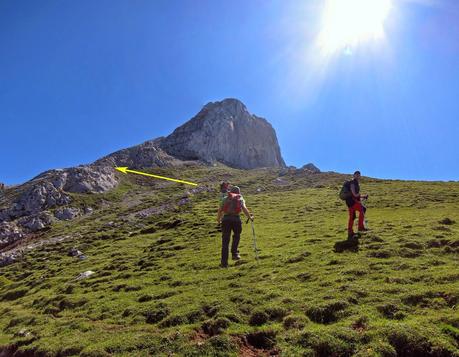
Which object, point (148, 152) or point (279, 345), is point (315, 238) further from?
point (148, 152)

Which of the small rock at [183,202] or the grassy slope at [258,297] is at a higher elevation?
the small rock at [183,202]

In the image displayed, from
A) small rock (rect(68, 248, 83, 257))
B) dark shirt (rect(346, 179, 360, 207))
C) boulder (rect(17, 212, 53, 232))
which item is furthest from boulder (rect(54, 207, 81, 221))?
dark shirt (rect(346, 179, 360, 207))

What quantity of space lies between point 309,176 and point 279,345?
259 feet

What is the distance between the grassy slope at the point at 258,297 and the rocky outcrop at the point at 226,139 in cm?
12460

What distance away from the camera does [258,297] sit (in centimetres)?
1459

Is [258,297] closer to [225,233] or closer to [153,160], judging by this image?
[225,233]

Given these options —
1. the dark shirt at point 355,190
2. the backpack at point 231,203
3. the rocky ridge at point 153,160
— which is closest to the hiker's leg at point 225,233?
the backpack at point 231,203

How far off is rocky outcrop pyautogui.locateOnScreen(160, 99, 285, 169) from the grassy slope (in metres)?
125

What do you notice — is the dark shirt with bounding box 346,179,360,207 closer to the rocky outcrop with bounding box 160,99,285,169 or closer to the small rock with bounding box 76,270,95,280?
the small rock with bounding box 76,270,95,280

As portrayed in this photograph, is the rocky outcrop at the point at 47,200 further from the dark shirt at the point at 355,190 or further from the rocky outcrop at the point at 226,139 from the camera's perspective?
the rocky outcrop at the point at 226,139

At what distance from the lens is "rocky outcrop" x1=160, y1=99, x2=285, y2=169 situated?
160m

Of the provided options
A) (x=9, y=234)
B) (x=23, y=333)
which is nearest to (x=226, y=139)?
(x=9, y=234)

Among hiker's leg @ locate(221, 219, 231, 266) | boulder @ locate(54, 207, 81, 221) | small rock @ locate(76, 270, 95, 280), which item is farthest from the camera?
boulder @ locate(54, 207, 81, 221)

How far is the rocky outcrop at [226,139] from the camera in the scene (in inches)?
6299
